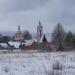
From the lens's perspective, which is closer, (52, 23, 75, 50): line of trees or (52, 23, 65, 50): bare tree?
(52, 23, 75, 50): line of trees

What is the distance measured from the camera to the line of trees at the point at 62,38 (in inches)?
2950

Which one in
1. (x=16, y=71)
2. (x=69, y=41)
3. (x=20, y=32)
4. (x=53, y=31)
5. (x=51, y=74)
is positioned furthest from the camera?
(x=20, y=32)

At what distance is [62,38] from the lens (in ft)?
288

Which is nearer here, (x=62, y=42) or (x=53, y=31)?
(x=62, y=42)

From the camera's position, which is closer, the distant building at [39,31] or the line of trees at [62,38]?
the line of trees at [62,38]

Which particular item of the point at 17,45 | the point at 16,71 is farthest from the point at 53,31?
the point at 16,71

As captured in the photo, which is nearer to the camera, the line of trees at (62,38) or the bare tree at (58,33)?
the line of trees at (62,38)

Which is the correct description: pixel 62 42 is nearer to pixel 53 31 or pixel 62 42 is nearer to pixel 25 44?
pixel 25 44

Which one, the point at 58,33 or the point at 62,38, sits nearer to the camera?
the point at 62,38

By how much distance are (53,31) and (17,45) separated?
19.3m

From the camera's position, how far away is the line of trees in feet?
246

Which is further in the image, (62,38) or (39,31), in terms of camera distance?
(39,31)

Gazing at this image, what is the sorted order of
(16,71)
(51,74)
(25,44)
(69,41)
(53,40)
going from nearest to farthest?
(51,74) → (16,71) → (69,41) → (25,44) → (53,40)

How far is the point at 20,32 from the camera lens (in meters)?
108
